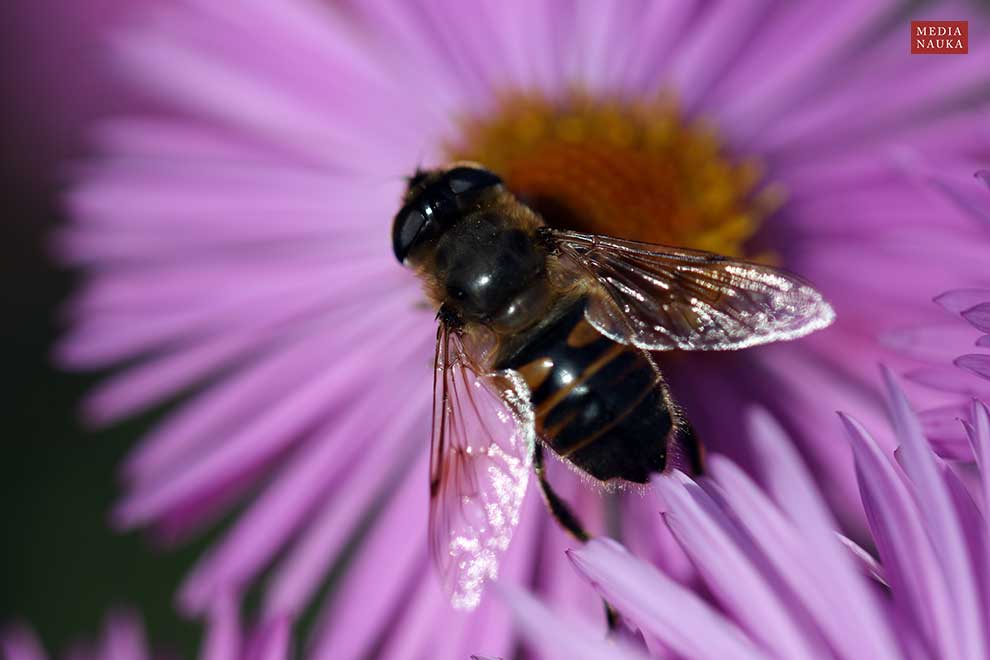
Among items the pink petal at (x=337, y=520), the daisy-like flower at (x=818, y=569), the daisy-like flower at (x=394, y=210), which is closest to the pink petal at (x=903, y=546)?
the daisy-like flower at (x=818, y=569)

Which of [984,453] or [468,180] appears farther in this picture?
[468,180]

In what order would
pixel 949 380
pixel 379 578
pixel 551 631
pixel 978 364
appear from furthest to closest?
pixel 379 578 < pixel 949 380 < pixel 978 364 < pixel 551 631

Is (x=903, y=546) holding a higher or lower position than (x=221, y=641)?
lower

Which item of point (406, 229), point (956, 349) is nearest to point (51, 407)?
point (406, 229)

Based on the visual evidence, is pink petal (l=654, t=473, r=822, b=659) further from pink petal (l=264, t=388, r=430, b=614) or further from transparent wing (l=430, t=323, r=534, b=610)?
pink petal (l=264, t=388, r=430, b=614)

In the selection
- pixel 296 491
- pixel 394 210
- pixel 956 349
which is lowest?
pixel 956 349

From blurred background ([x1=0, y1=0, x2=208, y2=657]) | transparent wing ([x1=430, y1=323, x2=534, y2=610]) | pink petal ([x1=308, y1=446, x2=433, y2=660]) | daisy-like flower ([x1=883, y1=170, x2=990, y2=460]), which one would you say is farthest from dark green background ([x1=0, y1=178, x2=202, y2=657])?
daisy-like flower ([x1=883, y1=170, x2=990, y2=460])

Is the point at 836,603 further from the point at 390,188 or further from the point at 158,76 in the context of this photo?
the point at 158,76

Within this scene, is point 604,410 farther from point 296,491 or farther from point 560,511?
point 296,491
